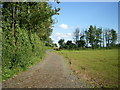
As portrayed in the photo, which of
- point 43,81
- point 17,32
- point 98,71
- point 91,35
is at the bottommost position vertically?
point 98,71

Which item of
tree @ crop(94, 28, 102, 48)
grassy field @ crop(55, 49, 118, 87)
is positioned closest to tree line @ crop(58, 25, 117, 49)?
tree @ crop(94, 28, 102, 48)

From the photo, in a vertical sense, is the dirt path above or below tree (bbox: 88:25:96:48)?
below

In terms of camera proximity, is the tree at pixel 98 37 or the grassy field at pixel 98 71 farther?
the tree at pixel 98 37

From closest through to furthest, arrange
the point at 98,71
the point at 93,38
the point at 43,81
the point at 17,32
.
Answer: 1. the point at 43,81
2. the point at 17,32
3. the point at 98,71
4. the point at 93,38

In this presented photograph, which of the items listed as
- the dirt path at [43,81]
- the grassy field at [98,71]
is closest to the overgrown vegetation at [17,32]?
the dirt path at [43,81]

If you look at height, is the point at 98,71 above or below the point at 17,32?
below

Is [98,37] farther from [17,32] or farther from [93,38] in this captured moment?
[17,32]

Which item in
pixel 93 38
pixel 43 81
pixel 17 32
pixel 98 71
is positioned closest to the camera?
pixel 43 81

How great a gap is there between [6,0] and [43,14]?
143 inches

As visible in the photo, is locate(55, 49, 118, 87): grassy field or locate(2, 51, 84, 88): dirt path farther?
locate(55, 49, 118, 87): grassy field

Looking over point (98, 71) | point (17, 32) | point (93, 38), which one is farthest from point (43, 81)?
point (93, 38)

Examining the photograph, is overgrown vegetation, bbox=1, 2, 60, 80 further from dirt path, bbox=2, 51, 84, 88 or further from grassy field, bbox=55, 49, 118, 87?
grassy field, bbox=55, 49, 118, 87

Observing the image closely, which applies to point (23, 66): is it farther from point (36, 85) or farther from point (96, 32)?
point (96, 32)

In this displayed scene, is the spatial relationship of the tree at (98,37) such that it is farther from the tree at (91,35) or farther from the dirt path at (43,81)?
the dirt path at (43,81)
